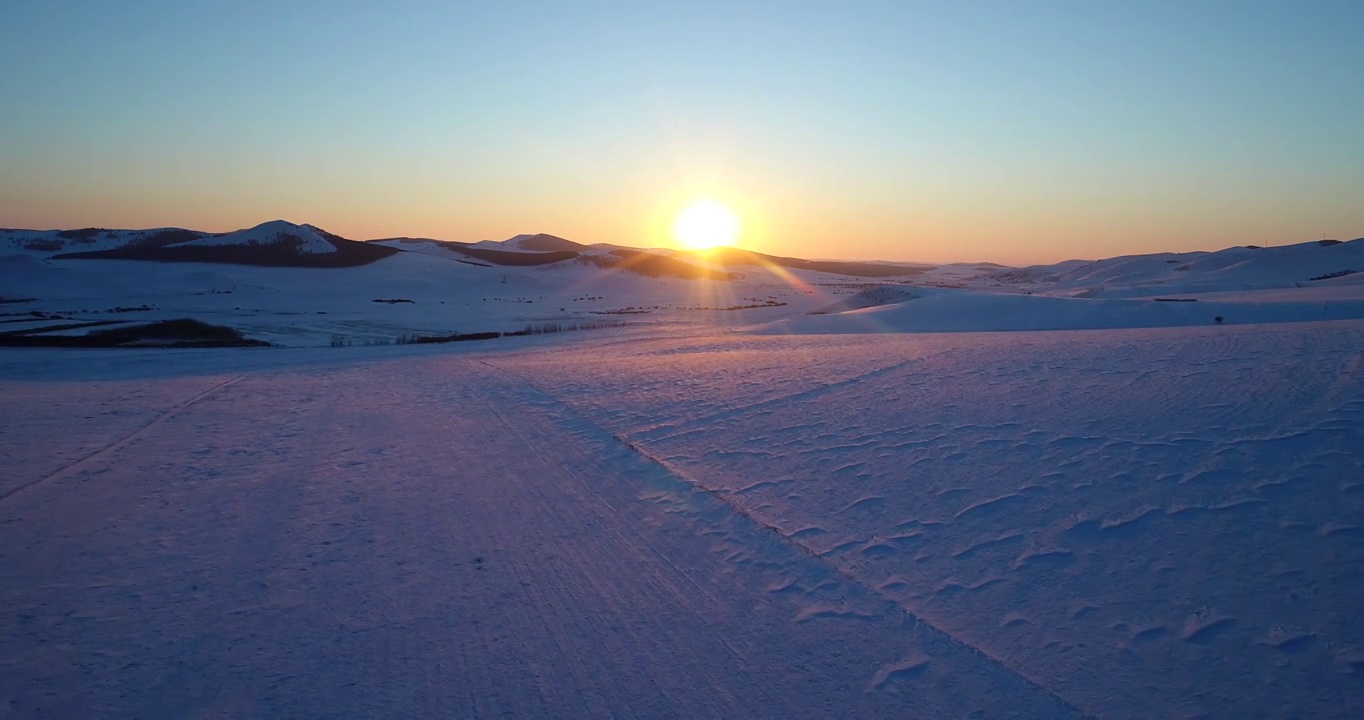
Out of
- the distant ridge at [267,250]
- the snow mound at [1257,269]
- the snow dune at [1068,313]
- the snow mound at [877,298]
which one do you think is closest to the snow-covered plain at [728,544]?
the snow dune at [1068,313]

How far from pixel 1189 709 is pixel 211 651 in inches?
231

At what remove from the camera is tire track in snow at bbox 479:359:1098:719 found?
478 centimetres

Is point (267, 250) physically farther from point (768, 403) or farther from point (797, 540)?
point (797, 540)

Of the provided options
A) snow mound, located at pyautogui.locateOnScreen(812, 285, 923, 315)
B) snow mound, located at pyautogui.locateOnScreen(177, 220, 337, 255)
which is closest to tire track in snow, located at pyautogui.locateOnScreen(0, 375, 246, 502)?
snow mound, located at pyautogui.locateOnScreen(812, 285, 923, 315)

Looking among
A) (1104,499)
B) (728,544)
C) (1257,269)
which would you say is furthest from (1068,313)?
(1257,269)

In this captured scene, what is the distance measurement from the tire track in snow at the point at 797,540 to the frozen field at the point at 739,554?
0.03m

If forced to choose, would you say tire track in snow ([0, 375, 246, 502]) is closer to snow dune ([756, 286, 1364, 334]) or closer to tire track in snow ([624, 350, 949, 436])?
tire track in snow ([624, 350, 949, 436])

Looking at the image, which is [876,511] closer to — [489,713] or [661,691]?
[661,691]

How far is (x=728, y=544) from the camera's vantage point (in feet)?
23.4

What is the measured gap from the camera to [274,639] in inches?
212

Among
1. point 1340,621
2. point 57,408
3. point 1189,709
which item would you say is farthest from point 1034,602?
point 57,408

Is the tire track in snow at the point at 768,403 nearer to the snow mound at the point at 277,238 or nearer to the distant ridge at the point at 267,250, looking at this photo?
the distant ridge at the point at 267,250

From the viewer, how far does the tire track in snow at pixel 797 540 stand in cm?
478

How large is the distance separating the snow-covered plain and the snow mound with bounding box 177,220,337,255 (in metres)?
68.4
